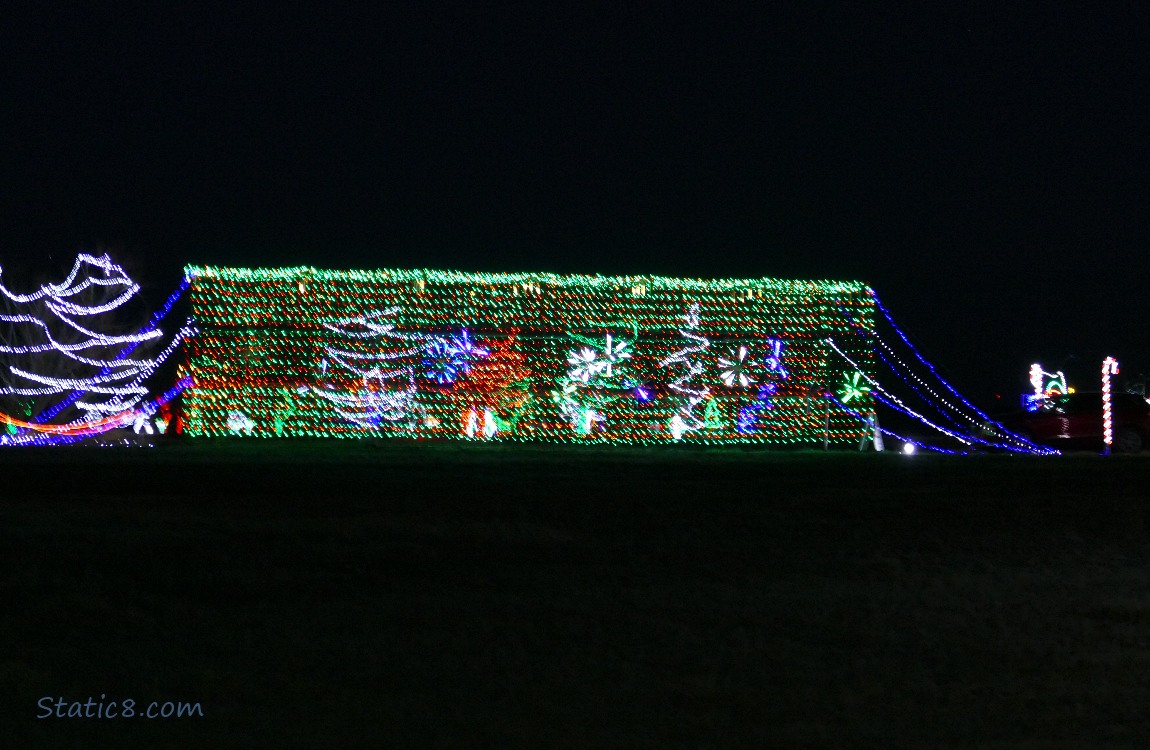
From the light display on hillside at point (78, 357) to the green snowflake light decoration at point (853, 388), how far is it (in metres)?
16.1

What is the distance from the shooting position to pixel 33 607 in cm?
791

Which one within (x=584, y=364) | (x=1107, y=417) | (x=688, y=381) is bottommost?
(x=1107, y=417)

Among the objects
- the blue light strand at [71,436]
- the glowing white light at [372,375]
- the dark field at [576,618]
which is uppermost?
the glowing white light at [372,375]

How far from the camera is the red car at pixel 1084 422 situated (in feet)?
94.5

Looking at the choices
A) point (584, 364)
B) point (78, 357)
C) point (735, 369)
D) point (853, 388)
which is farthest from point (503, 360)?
point (78, 357)

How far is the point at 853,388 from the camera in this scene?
33.4 m

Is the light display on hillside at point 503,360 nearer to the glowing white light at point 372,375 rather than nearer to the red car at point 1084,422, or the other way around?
A: the glowing white light at point 372,375

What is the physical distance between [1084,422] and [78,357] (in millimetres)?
24099

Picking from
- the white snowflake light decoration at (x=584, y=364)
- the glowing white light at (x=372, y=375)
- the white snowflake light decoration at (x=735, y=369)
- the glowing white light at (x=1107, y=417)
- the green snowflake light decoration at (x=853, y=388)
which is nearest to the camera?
the glowing white light at (x=1107, y=417)

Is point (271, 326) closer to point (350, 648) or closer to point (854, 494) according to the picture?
point (854, 494)

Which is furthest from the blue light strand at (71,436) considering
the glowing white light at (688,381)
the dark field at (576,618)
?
the dark field at (576,618)

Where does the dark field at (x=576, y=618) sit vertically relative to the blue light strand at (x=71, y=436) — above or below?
below

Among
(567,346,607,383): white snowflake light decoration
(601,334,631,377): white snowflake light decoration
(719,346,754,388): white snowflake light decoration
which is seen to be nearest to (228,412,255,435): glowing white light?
(567,346,607,383): white snowflake light decoration

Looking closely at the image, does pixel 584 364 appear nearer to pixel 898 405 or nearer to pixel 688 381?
pixel 688 381
